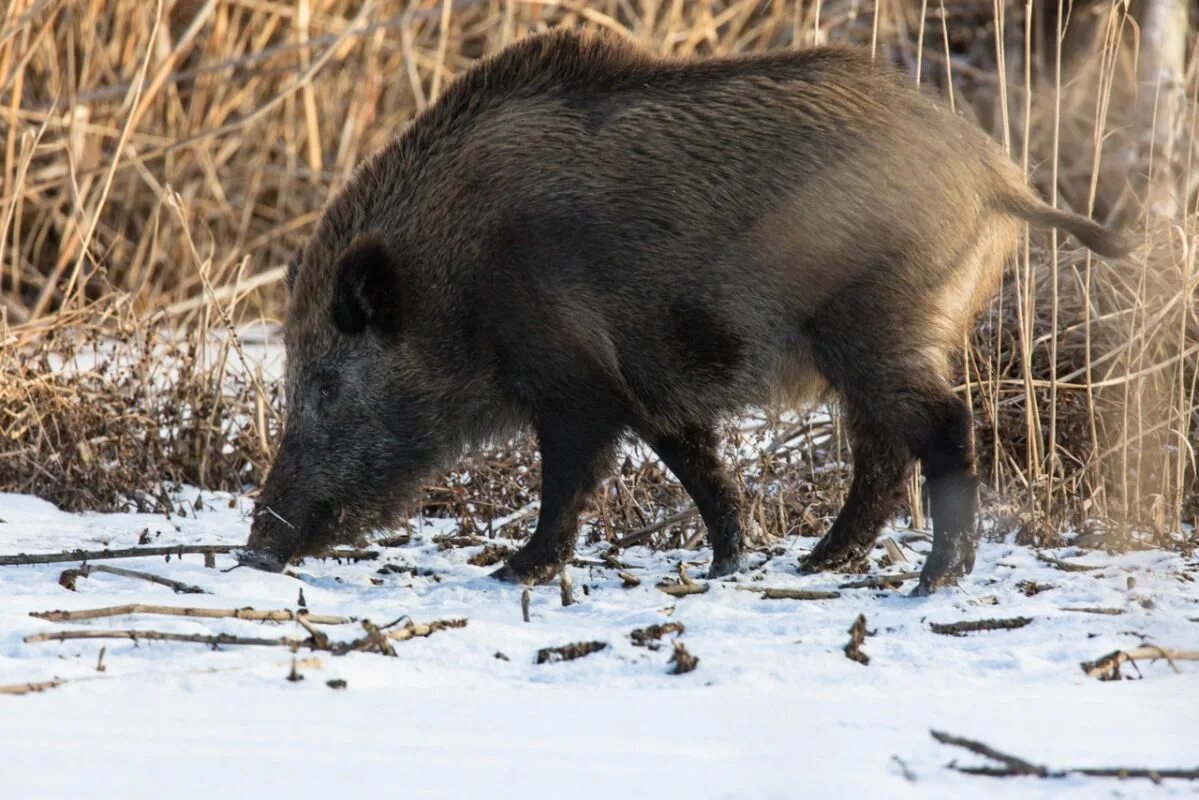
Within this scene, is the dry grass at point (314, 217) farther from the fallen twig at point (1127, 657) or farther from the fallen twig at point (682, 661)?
the fallen twig at point (682, 661)

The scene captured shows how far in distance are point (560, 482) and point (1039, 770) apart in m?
2.05

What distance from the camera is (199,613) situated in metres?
3.08

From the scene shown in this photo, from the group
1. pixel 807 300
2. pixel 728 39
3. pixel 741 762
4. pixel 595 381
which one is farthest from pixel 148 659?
pixel 728 39

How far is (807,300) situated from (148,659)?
1.84 metres

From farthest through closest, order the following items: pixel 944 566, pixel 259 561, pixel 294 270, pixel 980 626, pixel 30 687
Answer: pixel 294 270 → pixel 259 561 → pixel 944 566 → pixel 980 626 → pixel 30 687

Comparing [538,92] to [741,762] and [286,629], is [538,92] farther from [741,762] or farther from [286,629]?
[741,762]

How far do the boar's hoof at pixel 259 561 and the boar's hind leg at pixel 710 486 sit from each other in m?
1.04

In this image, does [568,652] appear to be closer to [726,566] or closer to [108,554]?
[726,566]

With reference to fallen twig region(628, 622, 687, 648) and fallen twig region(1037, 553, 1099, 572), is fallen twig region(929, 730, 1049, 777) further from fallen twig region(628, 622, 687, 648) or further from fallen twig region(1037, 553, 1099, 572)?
fallen twig region(1037, 553, 1099, 572)

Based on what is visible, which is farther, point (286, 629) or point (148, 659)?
point (286, 629)

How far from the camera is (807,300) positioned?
12.6ft

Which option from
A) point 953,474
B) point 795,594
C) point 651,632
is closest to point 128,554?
point 651,632

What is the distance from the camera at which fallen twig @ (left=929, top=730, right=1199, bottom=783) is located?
2125 millimetres

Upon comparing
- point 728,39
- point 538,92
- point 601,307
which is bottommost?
point 601,307
